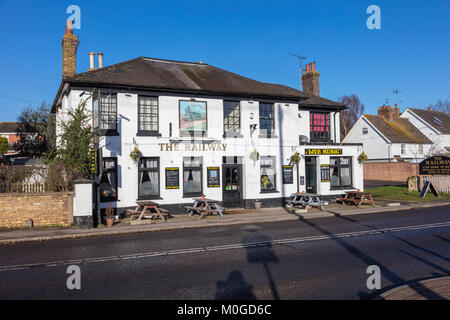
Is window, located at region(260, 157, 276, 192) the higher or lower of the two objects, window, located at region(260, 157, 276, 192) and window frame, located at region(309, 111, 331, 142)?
the lower

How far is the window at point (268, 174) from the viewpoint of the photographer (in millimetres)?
18922

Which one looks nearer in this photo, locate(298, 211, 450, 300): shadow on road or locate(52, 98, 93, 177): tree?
locate(298, 211, 450, 300): shadow on road

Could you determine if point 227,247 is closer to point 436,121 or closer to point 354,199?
point 354,199

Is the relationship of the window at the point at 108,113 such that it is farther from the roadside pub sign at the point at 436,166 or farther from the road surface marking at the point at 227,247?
the roadside pub sign at the point at 436,166

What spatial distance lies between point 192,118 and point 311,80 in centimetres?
1209

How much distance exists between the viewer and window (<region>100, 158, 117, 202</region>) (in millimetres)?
15332

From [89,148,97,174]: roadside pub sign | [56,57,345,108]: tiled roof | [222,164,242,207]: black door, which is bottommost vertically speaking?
[222,164,242,207]: black door

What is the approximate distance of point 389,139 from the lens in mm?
42812

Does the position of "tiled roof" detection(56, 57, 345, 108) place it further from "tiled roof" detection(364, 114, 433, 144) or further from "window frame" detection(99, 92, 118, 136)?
"tiled roof" detection(364, 114, 433, 144)

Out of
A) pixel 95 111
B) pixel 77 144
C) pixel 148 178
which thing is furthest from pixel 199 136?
pixel 77 144

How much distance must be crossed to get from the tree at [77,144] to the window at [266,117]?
9223mm

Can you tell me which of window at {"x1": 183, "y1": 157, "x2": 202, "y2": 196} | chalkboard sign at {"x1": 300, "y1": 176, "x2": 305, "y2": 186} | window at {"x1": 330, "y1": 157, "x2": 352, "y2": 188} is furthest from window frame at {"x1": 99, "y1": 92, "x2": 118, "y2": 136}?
window at {"x1": 330, "y1": 157, "x2": 352, "y2": 188}

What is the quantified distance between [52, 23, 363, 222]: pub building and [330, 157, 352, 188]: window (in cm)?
6
